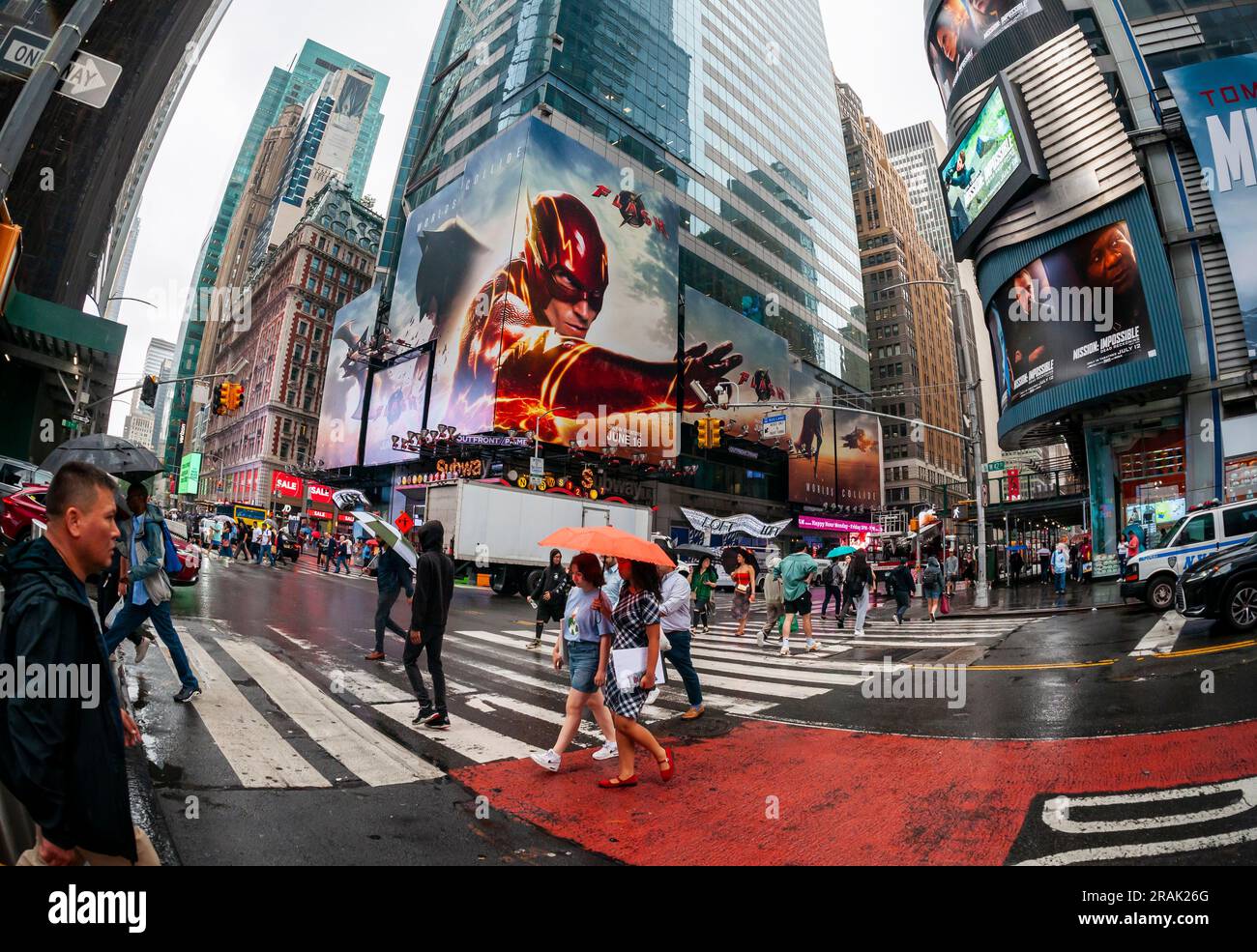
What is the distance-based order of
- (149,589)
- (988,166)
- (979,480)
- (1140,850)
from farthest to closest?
1. (988,166)
2. (979,480)
3. (149,589)
4. (1140,850)

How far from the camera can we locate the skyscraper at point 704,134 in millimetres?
46469

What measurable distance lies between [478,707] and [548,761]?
225cm

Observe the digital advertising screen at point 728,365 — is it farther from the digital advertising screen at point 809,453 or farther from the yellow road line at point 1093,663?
the yellow road line at point 1093,663

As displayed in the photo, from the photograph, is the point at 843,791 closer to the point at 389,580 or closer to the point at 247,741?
the point at 247,741

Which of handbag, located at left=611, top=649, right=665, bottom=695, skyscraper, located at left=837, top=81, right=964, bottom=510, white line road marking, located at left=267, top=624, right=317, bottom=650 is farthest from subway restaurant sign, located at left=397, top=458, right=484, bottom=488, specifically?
skyscraper, located at left=837, top=81, right=964, bottom=510

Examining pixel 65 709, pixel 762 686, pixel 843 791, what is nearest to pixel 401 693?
pixel 762 686

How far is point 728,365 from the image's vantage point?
51.6m

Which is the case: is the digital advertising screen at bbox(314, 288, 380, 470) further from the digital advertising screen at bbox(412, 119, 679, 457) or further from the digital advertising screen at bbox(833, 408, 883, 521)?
the digital advertising screen at bbox(833, 408, 883, 521)

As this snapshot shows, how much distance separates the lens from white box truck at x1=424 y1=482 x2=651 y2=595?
24828 millimetres

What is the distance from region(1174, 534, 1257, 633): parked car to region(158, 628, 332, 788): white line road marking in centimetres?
1191

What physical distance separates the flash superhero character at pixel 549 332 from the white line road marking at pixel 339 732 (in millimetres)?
28831

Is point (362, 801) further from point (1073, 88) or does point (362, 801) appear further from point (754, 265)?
point (754, 265)
